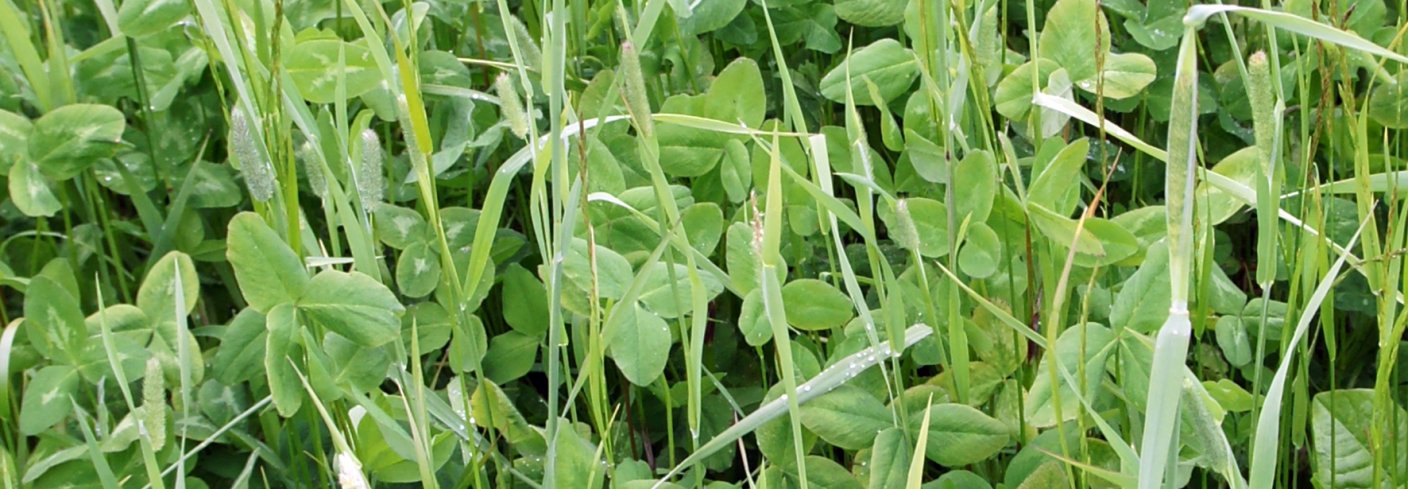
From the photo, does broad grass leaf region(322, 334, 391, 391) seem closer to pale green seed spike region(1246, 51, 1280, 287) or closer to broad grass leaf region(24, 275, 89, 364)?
broad grass leaf region(24, 275, 89, 364)

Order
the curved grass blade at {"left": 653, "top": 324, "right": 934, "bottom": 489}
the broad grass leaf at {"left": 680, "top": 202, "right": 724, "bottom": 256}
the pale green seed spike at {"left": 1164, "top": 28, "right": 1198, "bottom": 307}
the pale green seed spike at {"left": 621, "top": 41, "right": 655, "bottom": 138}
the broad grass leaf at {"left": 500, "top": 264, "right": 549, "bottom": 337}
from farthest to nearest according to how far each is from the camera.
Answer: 1. the broad grass leaf at {"left": 500, "top": 264, "right": 549, "bottom": 337}
2. the broad grass leaf at {"left": 680, "top": 202, "right": 724, "bottom": 256}
3. the curved grass blade at {"left": 653, "top": 324, "right": 934, "bottom": 489}
4. the pale green seed spike at {"left": 621, "top": 41, "right": 655, "bottom": 138}
5. the pale green seed spike at {"left": 1164, "top": 28, "right": 1198, "bottom": 307}

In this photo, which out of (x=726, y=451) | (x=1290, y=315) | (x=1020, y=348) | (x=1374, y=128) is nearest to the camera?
(x=1290, y=315)

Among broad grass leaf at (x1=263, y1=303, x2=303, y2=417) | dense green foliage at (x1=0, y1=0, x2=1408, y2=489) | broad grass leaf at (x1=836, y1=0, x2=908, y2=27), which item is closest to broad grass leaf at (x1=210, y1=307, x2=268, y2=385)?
dense green foliage at (x1=0, y1=0, x2=1408, y2=489)

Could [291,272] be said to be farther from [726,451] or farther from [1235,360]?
[1235,360]

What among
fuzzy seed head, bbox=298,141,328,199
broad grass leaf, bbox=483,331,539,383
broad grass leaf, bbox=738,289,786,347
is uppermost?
fuzzy seed head, bbox=298,141,328,199

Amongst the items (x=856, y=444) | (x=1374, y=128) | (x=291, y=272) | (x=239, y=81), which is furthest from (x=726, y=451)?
(x=1374, y=128)

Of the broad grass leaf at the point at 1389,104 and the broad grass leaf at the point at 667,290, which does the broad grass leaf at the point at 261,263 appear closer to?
the broad grass leaf at the point at 667,290

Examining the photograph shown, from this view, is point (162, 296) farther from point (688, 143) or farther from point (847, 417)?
point (847, 417)
